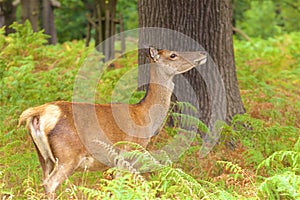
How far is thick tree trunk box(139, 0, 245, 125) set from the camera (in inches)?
322

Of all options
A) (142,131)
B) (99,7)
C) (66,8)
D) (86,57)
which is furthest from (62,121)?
(66,8)

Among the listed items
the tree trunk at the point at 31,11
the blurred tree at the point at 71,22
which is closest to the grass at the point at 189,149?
the tree trunk at the point at 31,11

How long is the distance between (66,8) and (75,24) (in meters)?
1.24

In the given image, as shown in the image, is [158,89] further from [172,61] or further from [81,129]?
[81,129]

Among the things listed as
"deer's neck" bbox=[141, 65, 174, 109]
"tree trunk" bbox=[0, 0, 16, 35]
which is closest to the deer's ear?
"deer's neck" bbox=[141, 65, 174, 109]

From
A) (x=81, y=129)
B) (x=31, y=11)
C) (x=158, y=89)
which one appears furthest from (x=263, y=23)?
(x=81, y=129)

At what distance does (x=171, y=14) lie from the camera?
27.1 feet

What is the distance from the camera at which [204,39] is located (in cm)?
821

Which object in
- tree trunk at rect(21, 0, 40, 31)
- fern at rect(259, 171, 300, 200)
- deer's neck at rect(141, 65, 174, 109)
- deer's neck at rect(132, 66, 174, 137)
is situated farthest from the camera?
tree trunk at rect(21, 0, 40, 31)

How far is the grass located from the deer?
0.19 m

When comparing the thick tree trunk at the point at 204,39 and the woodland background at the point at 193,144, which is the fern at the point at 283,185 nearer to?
the woodland background at the point at 193,144

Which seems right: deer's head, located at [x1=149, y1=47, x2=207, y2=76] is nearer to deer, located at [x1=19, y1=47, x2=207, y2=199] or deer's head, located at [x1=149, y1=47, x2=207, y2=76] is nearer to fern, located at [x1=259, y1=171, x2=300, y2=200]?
deer, located at [x1=19, y1=47, x2=207, y2=199]

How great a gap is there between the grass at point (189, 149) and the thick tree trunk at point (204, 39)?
1.60 feet

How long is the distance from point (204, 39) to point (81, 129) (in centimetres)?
279
